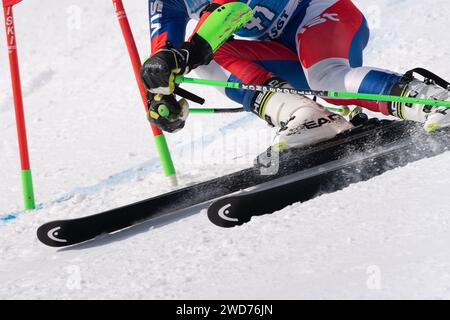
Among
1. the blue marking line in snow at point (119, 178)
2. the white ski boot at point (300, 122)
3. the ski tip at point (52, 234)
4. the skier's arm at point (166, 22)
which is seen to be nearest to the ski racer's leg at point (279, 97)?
the white ski boot at point (300, 122)

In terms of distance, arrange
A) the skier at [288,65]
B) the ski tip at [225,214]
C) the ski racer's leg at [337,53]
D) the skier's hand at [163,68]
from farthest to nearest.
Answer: the ski racer's leg at [337,53] → the skier at [288,65] → the skier's hand at [163,68] → the ski tip at [225,214]

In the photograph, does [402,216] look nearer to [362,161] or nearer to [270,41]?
[362,161]

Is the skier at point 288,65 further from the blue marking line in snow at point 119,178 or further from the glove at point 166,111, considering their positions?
the blue marking line in snow at point 119,178

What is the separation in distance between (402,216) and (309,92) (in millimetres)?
1097

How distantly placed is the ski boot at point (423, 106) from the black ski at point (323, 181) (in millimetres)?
74

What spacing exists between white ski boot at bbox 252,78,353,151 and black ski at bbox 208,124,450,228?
0.38 metres

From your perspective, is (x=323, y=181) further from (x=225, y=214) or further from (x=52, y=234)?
(x=52, y=234)

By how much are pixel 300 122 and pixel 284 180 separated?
36 cm

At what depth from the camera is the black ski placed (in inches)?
117

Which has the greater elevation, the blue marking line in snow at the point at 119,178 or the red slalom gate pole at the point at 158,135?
the red slalom gate pole at the point at 158,135

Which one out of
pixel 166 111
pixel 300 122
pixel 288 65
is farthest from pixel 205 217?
pixel 288 65

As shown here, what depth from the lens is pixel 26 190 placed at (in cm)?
445

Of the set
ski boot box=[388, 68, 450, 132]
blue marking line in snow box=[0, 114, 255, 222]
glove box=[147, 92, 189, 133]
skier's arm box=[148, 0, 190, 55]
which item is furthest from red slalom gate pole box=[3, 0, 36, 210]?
ski boot box=[388, 68, 450, 132]

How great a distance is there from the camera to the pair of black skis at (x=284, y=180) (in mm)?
3000
